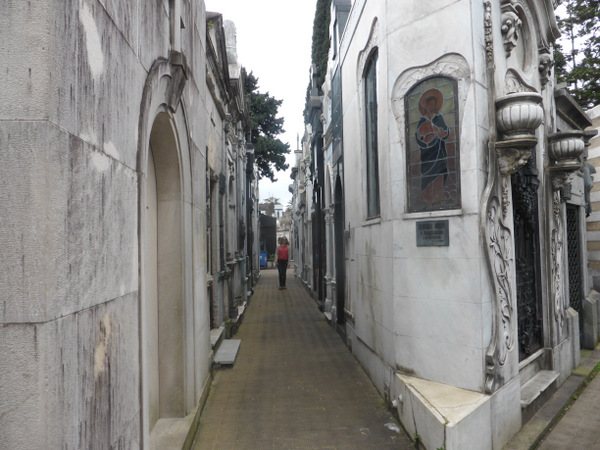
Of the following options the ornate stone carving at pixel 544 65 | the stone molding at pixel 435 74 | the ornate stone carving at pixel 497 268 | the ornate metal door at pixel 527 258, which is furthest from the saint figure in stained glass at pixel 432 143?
the ornate stone carving at pixel 544 65

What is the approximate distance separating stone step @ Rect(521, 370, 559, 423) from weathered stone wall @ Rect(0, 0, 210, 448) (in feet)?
15.0

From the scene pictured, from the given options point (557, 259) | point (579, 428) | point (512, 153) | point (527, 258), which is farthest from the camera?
point (557, 259)

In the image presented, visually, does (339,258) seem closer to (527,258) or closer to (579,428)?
(527,258)

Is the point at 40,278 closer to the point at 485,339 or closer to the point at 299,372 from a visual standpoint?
the point at 485,339

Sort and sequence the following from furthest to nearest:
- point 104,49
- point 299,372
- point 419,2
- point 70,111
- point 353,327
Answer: point 353,327 < point 299,372 < point 419,2 < point 104,49 < point 70,111

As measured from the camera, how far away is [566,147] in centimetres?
648

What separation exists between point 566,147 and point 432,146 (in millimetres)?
2938

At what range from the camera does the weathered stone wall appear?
177 cm

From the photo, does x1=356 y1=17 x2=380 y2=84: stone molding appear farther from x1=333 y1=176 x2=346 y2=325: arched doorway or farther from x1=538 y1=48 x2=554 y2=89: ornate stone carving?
x1=333 y1=176 x2=346 y2=325: arched doorway

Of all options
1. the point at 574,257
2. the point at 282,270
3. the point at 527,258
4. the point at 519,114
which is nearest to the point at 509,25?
the point at 519,114

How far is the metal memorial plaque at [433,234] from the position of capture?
4.76 metres

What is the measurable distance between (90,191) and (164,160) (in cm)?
237

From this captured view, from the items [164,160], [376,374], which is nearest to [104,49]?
[164,160]

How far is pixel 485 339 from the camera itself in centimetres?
451
